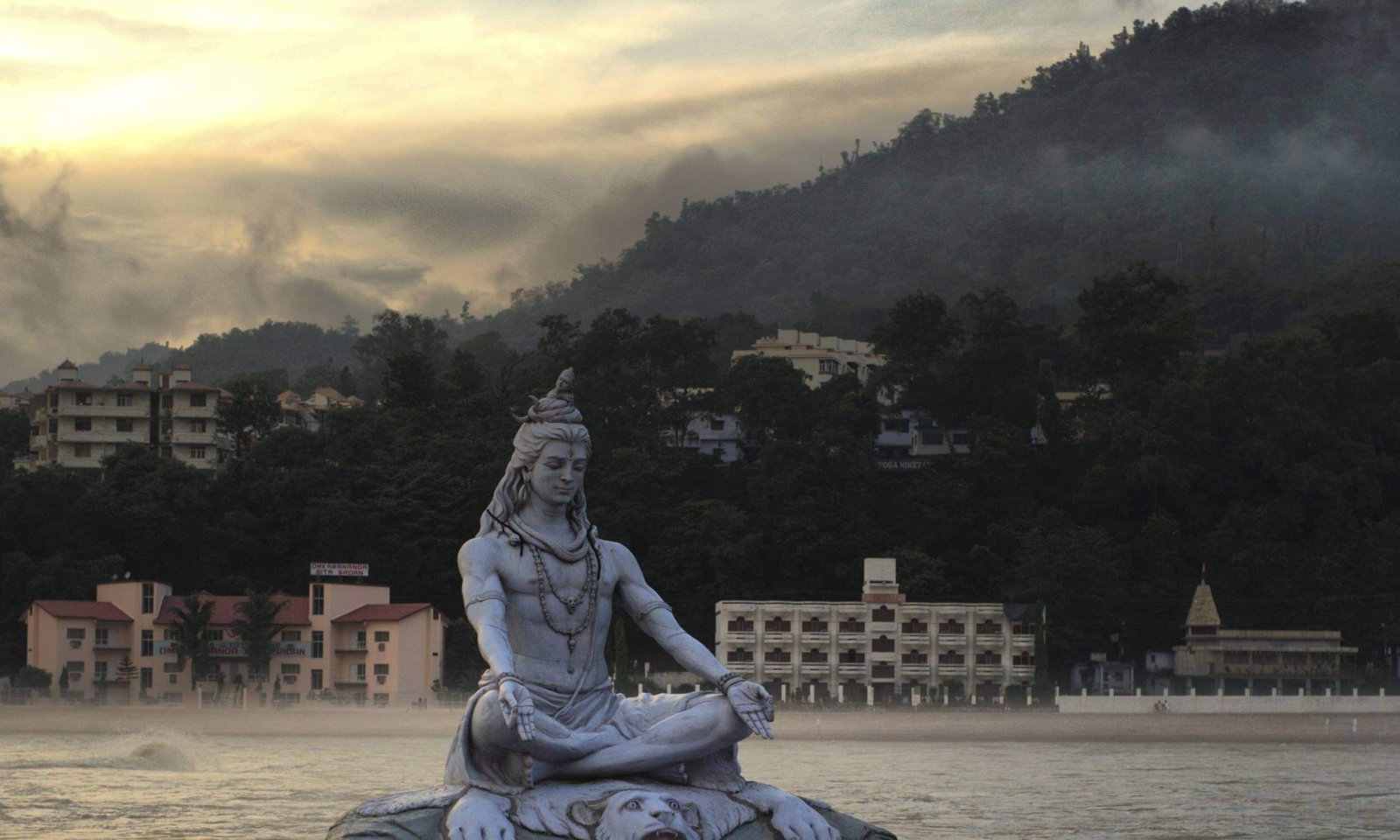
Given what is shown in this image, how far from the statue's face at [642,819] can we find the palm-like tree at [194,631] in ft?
194

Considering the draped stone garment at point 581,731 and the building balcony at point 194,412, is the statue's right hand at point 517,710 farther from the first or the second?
the building balcony at point 194,412

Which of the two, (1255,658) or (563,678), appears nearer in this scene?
(563,678)

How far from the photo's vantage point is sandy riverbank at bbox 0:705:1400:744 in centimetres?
5862

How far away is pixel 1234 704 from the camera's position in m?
68.9

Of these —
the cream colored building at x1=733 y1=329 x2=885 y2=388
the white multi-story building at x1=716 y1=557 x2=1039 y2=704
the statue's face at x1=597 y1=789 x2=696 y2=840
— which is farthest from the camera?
the cream colored building at x1=733 y1=329 x2=885 y2=388

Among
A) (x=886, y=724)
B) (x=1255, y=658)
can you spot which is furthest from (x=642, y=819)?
(x=1255, y=658)

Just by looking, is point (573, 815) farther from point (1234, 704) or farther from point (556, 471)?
point (1234, 704)

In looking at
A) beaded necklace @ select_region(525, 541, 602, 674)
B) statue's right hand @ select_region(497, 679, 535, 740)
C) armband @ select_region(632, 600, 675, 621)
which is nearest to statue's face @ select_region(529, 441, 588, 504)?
beaded necklace @ select_region(525, 541, 602, 674)

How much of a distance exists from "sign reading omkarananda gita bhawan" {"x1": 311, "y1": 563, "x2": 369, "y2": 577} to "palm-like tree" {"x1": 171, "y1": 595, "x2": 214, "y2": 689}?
3372mm

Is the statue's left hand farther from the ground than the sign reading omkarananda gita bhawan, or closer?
closer

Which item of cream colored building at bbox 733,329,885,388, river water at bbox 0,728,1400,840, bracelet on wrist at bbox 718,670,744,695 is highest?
cream colored building at bbox 733,329,885,388

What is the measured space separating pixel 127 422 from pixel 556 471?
87.7 metres

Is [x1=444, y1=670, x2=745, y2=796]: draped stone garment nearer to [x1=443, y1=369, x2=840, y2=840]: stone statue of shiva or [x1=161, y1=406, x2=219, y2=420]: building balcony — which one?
[x1=443, y1=369, x2=840, y2=840]: stone statue of shiva

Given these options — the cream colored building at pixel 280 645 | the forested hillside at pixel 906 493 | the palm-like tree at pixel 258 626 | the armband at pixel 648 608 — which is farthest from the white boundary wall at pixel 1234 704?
the armband at pixel 648 608
